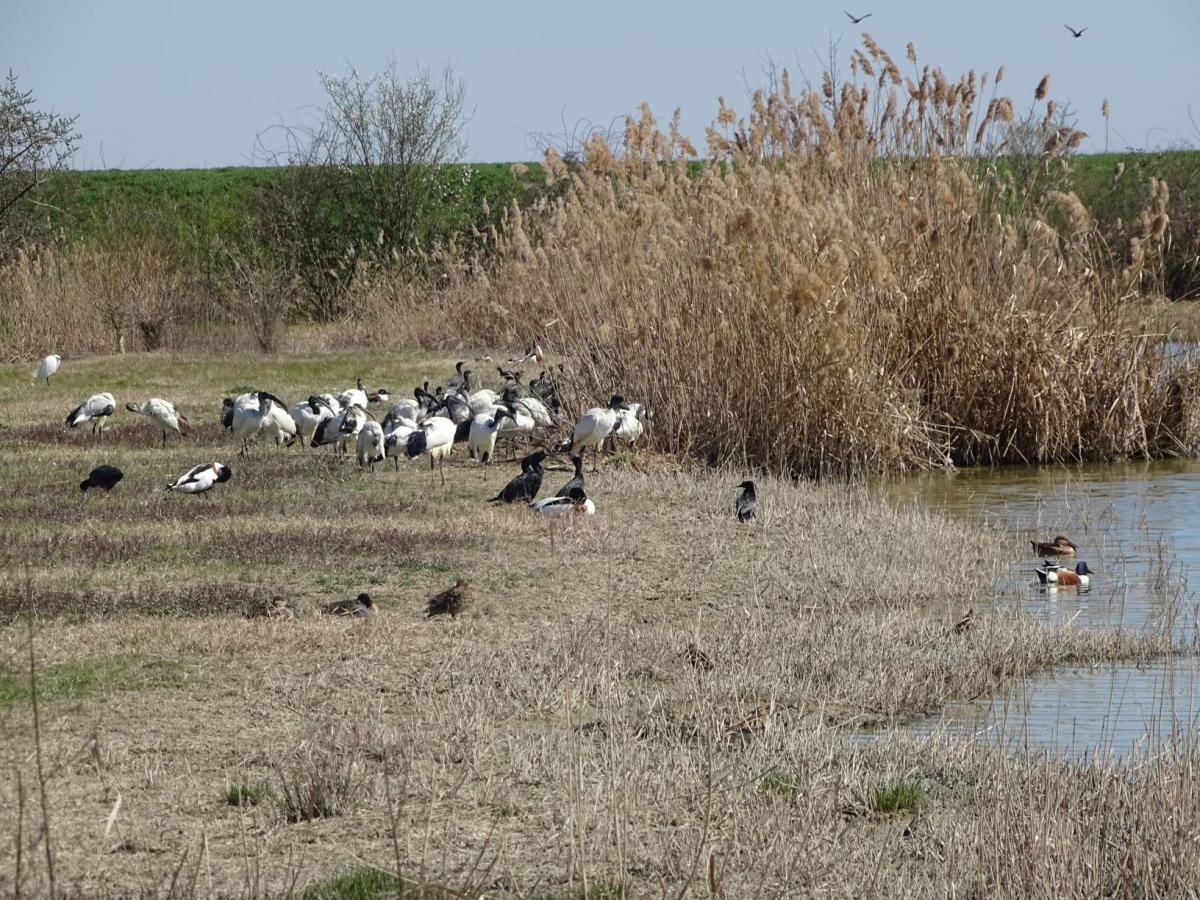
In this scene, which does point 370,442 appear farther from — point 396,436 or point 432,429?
point 432,429

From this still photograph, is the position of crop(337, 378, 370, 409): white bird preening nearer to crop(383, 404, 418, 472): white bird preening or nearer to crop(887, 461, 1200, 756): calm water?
crop(383, 404, 418, 472): white bird preening

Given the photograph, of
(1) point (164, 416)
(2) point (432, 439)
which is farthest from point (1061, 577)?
(1) point (164, 416)

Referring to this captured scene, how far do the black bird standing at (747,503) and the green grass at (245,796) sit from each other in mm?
6861

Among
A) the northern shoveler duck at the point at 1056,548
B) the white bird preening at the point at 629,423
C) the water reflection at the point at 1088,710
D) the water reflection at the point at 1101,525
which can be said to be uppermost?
the white bird preening at the point at 629,423

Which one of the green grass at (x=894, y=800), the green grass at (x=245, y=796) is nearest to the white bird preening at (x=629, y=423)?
the green grass at (x=894, y=800)

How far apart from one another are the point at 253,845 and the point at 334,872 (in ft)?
1.21

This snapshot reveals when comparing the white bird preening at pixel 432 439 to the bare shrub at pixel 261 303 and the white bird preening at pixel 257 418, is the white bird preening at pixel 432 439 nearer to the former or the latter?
the white bird preening at pixel 257 418

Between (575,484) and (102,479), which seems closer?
(575,484)

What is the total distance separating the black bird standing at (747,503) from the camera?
38.4ft

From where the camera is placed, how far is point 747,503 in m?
11.8

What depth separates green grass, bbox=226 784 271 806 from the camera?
5199 mm

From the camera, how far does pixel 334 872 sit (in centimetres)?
460

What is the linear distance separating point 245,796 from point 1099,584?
267 inches

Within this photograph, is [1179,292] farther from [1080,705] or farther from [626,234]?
[1080,705]
